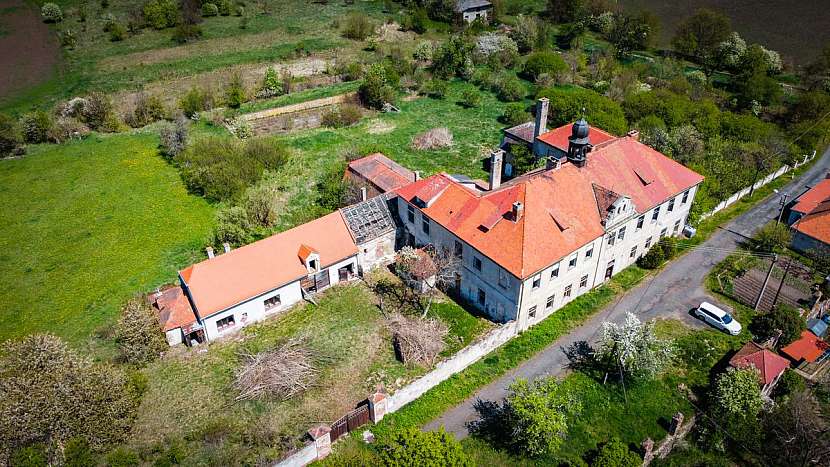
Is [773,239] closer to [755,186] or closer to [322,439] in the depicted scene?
[755,186]

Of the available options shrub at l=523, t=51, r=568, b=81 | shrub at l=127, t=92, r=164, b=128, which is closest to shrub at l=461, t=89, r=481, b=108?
shrub at l=523, t=51, r=568, b=81

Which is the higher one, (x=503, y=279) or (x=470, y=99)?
(x=503, y=279)

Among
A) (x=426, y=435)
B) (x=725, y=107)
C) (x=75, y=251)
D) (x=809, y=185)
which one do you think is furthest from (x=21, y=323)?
(x=725, y=107)

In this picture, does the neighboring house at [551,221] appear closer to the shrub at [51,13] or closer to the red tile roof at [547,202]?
the red tile roof at [547,202]

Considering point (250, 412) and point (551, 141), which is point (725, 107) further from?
point (250, 412)

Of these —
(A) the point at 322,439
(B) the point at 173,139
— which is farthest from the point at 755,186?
(B) the point at 173,139

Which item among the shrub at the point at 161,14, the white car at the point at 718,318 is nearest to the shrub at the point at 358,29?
the shrub at the point at 161,14
